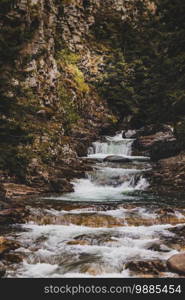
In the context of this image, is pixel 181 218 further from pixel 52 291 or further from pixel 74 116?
pixel 74 116

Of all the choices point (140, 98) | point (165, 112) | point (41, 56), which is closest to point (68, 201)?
point (165, 112)

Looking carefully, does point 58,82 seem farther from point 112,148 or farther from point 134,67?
point 134,67

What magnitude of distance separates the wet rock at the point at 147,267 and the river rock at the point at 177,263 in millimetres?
169

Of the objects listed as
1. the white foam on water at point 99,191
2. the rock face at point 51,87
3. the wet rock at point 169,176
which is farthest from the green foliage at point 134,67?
the white foam on water at point 99,191

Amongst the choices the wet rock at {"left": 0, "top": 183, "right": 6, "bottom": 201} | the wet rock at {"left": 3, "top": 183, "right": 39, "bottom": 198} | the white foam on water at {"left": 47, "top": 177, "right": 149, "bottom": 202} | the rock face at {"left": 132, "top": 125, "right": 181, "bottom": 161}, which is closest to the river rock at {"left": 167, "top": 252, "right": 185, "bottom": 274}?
the white foam on water at {"left": 47, "top": 177, "right": 149, "bottom": 202}

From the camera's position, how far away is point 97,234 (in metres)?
12.1

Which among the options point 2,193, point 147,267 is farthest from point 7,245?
point 2,193

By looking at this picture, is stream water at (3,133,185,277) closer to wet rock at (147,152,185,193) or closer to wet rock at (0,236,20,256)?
wet rock at (0,236,20,256)

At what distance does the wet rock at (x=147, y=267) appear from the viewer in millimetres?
9359

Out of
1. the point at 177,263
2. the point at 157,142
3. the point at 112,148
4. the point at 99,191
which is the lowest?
the point at 177,263

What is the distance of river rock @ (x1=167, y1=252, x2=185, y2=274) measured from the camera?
920 centimetres

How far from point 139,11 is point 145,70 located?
33.5 ft

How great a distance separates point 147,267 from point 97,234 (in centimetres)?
282

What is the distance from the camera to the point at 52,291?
25.5ft
